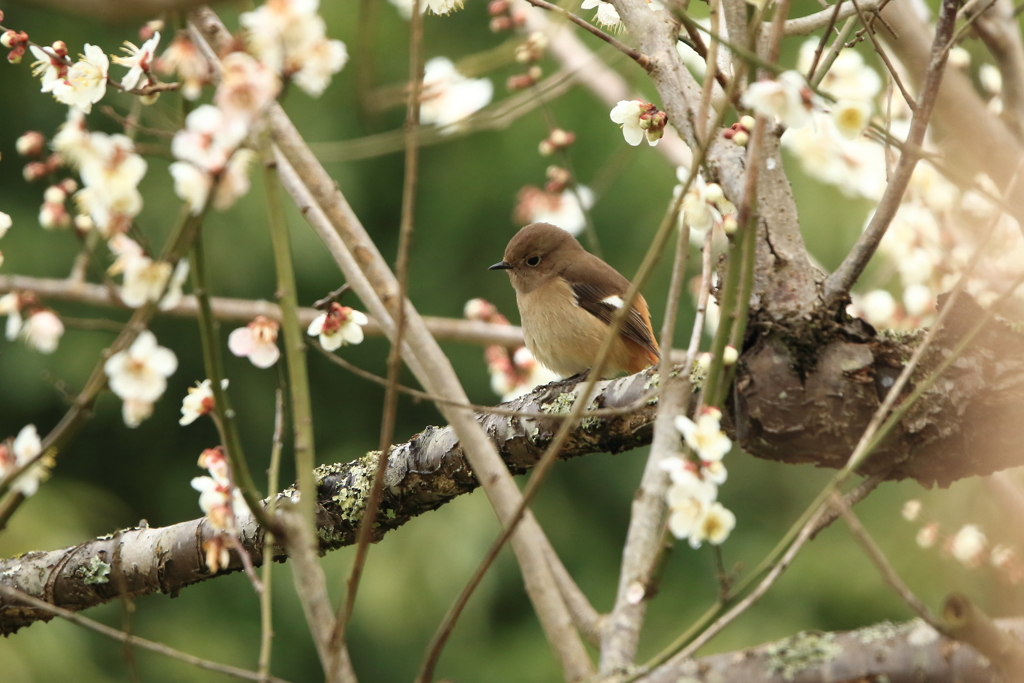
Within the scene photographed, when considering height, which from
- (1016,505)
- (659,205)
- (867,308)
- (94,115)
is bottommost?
(1016,505)

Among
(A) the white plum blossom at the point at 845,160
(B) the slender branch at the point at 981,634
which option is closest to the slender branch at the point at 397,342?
(B) the slender branch at the point at 981,634

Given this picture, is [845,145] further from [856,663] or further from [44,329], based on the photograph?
[44,329]

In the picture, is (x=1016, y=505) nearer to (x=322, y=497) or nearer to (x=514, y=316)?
(x=322, y=497)

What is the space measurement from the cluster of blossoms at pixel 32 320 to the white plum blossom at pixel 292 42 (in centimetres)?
61

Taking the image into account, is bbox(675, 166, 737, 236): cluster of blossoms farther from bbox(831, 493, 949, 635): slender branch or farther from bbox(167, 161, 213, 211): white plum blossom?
bbox(167, 161, 213, 211): white plum blossom

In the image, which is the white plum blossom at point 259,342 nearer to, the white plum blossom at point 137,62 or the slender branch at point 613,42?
the white plum blossom at point 137,62

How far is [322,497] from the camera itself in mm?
2666

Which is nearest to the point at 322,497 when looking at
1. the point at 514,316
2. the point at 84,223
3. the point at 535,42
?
the point at 84,223

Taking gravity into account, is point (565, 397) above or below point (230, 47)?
above

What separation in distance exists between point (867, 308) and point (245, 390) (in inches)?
193

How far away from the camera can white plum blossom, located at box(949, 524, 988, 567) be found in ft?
11.2

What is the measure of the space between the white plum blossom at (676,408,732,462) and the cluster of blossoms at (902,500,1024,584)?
75.3 inches

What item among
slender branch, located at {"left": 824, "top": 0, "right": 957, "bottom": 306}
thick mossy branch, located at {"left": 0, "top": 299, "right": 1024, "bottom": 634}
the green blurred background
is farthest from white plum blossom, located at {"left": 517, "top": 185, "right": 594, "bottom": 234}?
slender branch, located at {"left": 824, "top": 0, "right": 957, "bottom": 306}

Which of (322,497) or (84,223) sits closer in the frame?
(84,223)
